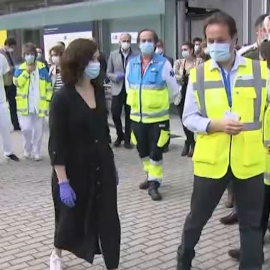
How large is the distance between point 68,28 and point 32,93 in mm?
5987

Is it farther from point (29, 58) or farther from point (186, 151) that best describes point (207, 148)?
point (29, 58)

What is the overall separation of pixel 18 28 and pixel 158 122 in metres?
11.1

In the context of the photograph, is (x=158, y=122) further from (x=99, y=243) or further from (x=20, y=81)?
(x=20, y=81)

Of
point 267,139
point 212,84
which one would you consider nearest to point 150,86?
point 267,139

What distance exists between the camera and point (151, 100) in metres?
6.15

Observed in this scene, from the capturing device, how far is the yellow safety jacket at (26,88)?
8352 mm

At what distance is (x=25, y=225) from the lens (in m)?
5.50

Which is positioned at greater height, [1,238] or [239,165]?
[239,165]

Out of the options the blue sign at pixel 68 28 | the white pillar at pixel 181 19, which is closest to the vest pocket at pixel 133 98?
the white pillar at pixel 181 19

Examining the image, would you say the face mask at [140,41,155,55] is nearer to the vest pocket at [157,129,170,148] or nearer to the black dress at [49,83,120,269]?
the vest pocket at [157,129,170,148]

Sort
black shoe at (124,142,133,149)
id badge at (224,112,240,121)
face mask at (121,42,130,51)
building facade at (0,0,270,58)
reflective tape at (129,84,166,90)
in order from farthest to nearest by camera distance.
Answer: building facade at (0,0,270,58), black shoe at (124,142,133,149), face mask at (121,42,130,51), reflective tape at (129,84,166,90), id badge at (224,112,240,121)

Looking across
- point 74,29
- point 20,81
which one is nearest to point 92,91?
point 20,81

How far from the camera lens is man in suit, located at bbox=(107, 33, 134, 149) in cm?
923

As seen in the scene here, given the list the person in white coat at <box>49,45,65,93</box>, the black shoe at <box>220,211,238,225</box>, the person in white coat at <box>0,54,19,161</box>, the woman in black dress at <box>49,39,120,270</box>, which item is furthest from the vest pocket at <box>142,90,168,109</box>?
the person in white coat at <box>0,54,19,161</box>
